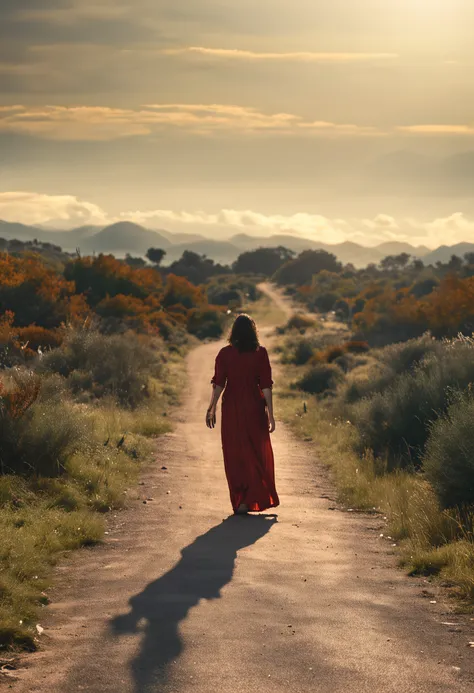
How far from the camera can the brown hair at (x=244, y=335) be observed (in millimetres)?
10430

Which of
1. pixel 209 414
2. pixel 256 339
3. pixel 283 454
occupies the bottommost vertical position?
pixel 283 454

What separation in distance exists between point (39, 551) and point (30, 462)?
3266 mm

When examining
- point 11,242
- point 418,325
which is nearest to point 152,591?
point 418,325

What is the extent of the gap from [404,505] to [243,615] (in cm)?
481

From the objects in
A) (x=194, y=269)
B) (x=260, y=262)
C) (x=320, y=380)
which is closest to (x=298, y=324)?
(x=320, y=380)

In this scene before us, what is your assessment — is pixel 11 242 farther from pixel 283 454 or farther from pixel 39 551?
pixel 39 551

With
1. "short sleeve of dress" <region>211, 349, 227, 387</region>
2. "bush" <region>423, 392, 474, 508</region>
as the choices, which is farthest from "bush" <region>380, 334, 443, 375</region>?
"short sleeve of dress" <region>211, 349, 227, 387</region>

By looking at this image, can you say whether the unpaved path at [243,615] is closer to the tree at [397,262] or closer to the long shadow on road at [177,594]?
the long shadow on road at [177,594]

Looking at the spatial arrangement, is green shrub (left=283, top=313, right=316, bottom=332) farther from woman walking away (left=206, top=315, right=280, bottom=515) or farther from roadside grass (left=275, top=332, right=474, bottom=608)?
woman walking away (left=206, top=315, right=280, bottom=515)

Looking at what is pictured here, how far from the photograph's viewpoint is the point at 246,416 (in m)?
10.5

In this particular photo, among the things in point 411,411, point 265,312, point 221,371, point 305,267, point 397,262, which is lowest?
point 411,411

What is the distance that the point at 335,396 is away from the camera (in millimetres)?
27391

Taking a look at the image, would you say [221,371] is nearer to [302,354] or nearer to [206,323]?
[302,354]

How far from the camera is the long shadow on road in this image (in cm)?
564
